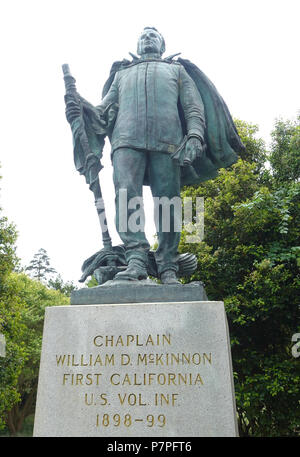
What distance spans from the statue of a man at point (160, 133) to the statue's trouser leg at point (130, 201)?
1cm

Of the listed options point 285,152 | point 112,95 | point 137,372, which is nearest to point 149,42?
point 112,95

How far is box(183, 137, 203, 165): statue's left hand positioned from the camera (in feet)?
18.1

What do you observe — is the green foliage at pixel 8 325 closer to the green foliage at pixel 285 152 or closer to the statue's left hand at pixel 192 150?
the green foliage at pixel 285 152

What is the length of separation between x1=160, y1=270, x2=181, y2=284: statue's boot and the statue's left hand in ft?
4.33

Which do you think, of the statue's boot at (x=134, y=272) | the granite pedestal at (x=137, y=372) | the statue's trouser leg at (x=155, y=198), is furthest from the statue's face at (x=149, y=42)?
the granite pedestal at (x=137, y=372)

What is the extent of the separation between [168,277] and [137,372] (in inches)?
53.4

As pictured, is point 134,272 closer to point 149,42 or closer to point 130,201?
point 130,201

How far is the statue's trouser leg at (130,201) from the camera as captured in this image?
18.1 feet

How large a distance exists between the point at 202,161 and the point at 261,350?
9.26m

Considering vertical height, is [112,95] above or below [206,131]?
above

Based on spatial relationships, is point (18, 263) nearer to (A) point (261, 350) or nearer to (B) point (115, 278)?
(A) point (261, 350)

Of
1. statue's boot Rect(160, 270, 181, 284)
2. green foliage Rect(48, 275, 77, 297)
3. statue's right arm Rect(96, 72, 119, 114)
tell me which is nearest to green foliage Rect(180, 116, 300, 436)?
statue's right arm Rect(96, 72, 119, 114)

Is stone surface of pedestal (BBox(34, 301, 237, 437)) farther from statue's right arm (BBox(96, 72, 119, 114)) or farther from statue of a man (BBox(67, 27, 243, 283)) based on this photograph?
statue's right arm (BBox(96, 72, 119, 114))

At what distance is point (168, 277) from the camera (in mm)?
5492
